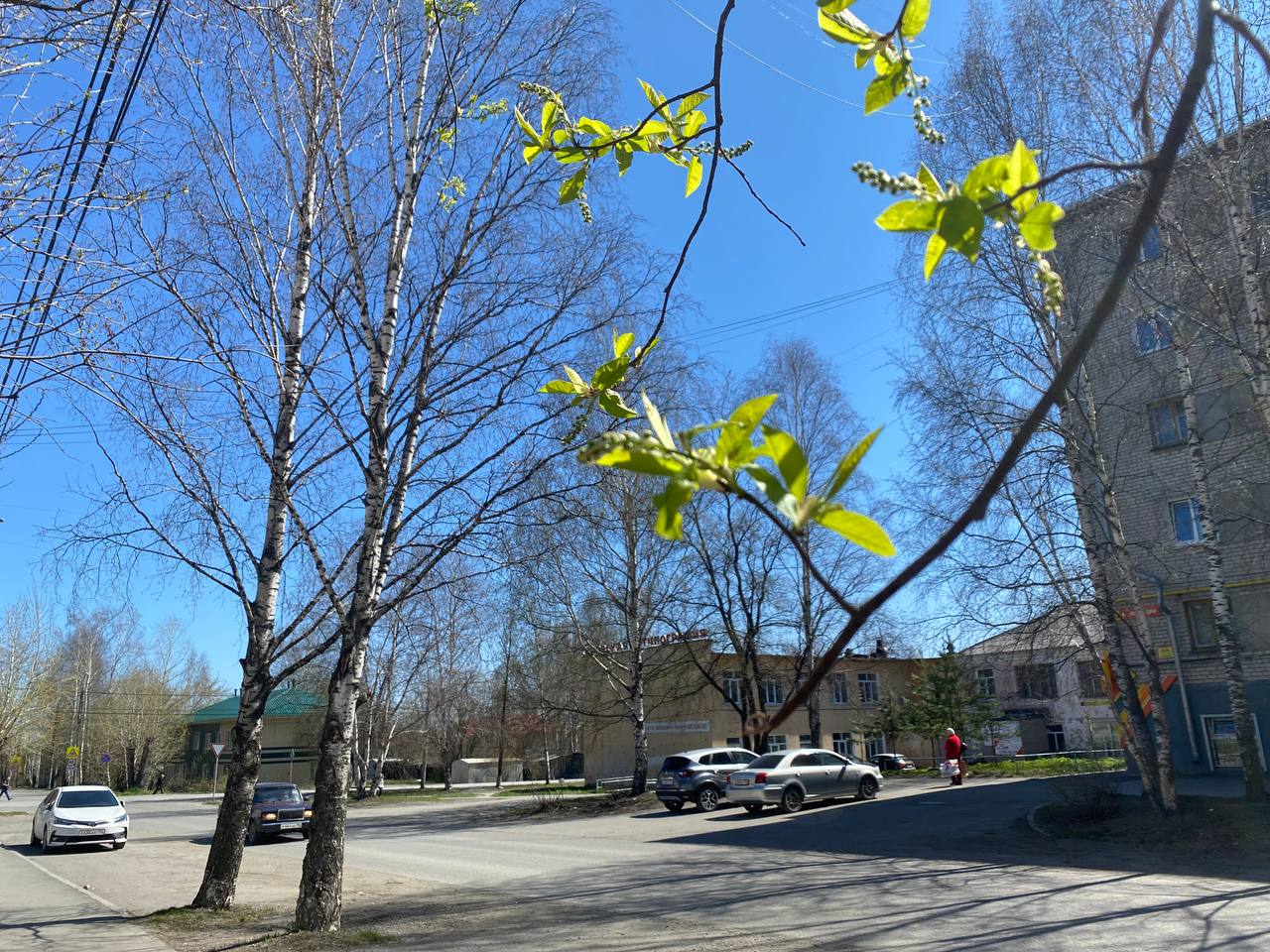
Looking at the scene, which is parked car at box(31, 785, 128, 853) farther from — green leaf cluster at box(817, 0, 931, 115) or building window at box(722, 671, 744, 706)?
green leaf cluster at box(817, 0, 931, 115)

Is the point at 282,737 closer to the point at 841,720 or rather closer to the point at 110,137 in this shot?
the point at 841,720

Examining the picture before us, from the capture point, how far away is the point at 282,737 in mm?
65500

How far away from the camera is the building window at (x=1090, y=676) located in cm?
1749

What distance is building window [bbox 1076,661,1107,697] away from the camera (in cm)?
1749

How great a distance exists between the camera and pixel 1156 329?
14.4m

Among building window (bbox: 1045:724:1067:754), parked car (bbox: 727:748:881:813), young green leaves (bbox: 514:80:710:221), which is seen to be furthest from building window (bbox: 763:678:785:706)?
young green leaves (bbox: 514:80:710:221)

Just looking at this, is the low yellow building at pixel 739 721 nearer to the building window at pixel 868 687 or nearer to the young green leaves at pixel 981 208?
the building window at pixel 868 687

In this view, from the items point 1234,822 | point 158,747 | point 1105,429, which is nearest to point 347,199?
point 1234,822

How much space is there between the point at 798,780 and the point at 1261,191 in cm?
1693

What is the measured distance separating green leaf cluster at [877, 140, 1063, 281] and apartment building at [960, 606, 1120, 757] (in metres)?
15.8

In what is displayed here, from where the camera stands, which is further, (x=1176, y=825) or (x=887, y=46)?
(x=1176, y=825)

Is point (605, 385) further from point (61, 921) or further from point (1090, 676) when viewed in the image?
point (1090, 676)

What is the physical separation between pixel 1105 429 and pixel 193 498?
69.9 ft

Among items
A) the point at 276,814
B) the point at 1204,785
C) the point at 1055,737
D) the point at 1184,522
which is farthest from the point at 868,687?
the point at 276,814
